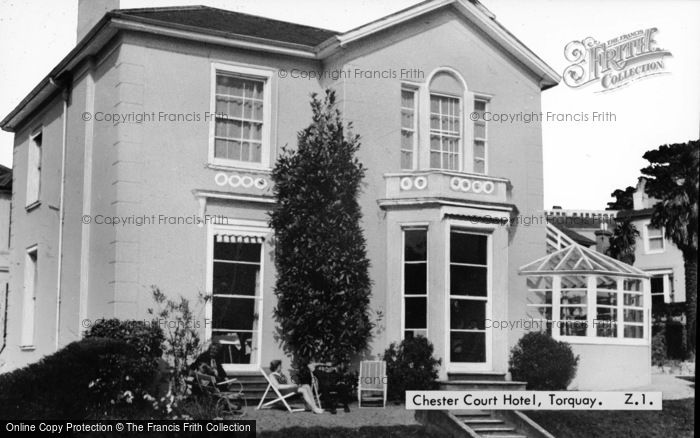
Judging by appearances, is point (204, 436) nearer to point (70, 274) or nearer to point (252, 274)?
point (252, 274)

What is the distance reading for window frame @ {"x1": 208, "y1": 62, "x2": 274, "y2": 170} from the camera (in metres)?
17.5

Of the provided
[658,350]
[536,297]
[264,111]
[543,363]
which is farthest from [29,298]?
[658,350]

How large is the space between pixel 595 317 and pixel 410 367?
450 centimetres

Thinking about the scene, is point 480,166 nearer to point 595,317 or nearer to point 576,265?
point 576,265

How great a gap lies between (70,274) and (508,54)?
10767mm

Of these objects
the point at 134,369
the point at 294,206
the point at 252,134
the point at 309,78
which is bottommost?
the point at 134,369

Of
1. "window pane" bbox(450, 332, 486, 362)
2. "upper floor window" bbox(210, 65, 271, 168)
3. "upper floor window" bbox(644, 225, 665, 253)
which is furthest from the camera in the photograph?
"upper floor window" bbox(644, 225, 665, 253)

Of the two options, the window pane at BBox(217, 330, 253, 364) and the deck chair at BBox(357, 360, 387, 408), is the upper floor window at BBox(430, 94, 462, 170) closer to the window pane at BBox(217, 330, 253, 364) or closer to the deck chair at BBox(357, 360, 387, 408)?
the deck chair at BBox(357, 360, 387, 408)

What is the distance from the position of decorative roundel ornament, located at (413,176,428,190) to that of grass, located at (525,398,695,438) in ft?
16.6

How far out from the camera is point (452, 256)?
18578 mm

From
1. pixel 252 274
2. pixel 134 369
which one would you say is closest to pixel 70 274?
pixel 252 274

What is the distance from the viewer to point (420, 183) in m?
18.5

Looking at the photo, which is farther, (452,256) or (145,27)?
(452,256)
